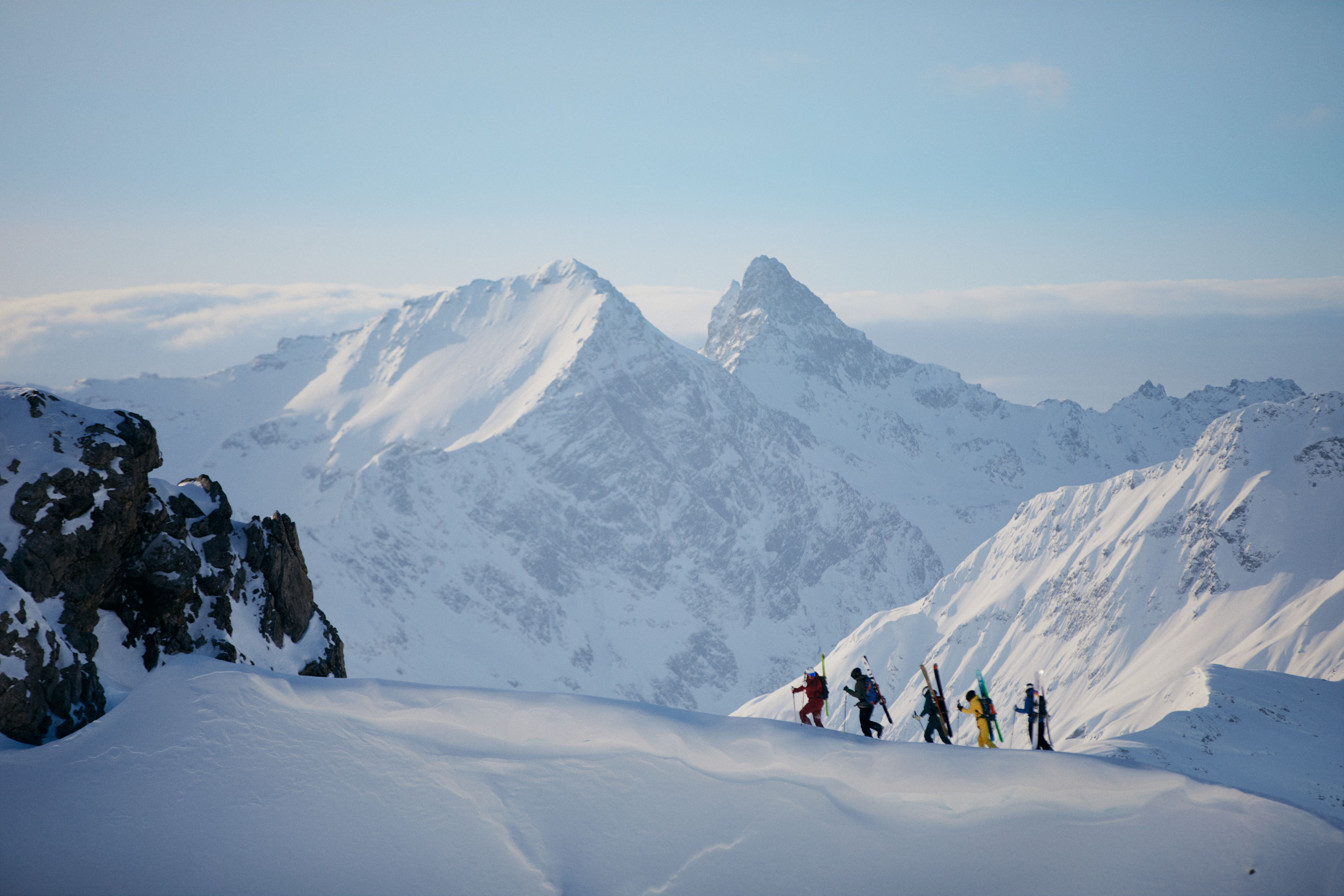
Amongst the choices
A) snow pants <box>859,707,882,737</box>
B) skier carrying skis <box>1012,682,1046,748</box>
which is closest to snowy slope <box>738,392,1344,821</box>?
skier carrying skis <box>1012,682,1046,748</box>

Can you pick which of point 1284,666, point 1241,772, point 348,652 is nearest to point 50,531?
point 1241,772

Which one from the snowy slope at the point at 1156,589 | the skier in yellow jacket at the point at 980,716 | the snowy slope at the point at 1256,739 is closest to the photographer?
the skier in yellow jacket at the point at 980,716

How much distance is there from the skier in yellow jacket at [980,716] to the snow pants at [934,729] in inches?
24.7

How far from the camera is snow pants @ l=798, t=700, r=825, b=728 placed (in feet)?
72.3

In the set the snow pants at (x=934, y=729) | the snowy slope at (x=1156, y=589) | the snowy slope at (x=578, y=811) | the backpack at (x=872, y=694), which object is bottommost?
the snowy slope at (x=1156, y=589)

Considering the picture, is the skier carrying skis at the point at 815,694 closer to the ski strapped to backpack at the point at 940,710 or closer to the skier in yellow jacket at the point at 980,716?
the ski strapped to backpack at the point at 940,710

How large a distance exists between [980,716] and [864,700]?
2.96 m

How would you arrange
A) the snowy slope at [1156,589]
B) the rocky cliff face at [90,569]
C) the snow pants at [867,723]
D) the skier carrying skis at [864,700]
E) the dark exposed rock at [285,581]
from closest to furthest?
the rocky cliff face at [90,569], the skier carrying skis at [864,700], the snow pants at [867,723], the dark exposed rock at [285,581], the snowy slope at [1156,589]

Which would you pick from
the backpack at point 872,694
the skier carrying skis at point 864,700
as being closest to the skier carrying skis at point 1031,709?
the backpack at point 872,694

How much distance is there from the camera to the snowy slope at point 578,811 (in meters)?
14.0

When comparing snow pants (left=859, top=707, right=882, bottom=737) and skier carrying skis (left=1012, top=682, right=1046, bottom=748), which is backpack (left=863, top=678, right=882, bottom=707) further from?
skier carrying skis (left=1012, top=682, right=1046, bottom=748)

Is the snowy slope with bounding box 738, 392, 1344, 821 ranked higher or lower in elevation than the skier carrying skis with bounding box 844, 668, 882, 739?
lower

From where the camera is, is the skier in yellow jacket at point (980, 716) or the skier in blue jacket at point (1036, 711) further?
the skier in blue jacket at point (1036, 711)

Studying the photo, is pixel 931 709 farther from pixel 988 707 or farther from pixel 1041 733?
pixel 1041 733
